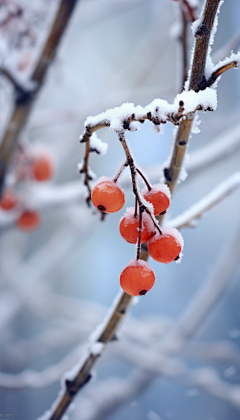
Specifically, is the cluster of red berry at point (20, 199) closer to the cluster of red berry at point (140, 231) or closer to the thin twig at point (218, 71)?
the cluster of red berry at point (140, 231)

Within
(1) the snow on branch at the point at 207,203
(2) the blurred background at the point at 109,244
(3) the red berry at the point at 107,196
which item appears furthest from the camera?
(2) the blurred background at the point at 109,244

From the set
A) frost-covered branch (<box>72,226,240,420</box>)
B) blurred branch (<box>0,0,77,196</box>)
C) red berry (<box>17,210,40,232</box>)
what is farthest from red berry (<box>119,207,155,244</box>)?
frost-covered branch (<box>72,226,240,420</box>)

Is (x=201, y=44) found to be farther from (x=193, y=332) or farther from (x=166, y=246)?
(x=193, y=332)

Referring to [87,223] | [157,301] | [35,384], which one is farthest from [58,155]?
[157,301]

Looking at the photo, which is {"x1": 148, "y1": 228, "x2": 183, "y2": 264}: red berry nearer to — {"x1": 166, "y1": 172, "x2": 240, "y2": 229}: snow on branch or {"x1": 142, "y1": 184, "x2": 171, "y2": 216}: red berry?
{"x1": 142, "y1": 184, "x2": 171, "y2": 216}: red berry

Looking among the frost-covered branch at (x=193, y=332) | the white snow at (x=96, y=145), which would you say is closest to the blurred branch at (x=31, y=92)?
the white snow at (x=96, y=145)

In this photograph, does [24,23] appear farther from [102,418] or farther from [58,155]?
[102,418]
